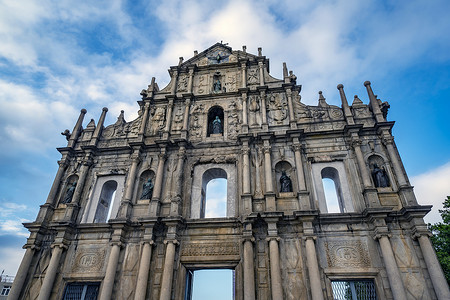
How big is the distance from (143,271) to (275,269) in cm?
497

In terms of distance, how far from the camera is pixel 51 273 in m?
11.5

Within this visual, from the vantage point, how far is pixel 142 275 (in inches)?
427

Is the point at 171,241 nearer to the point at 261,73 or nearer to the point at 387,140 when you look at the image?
the point at 387,140

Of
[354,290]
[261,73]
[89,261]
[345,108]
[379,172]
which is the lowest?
[354,290]

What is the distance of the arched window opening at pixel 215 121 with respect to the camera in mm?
15539

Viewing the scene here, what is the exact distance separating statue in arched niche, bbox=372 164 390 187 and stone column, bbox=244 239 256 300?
239 inches

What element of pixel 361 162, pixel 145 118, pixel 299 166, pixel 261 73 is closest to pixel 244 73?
pixel 261 73

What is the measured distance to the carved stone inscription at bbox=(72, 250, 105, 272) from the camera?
1184 centimetres

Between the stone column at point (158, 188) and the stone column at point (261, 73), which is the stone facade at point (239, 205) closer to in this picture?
the stone column at point (158, 188)

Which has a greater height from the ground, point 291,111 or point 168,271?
point 291,111

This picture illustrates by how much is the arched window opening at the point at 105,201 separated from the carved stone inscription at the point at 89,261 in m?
1.80

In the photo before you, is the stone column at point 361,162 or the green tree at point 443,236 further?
the green tree at point 443,236

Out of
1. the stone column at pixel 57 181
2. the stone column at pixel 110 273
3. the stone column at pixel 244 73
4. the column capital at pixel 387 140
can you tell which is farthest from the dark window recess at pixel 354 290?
the stone column at pixel 57 181

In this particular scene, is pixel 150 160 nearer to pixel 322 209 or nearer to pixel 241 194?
pixel 241 194
